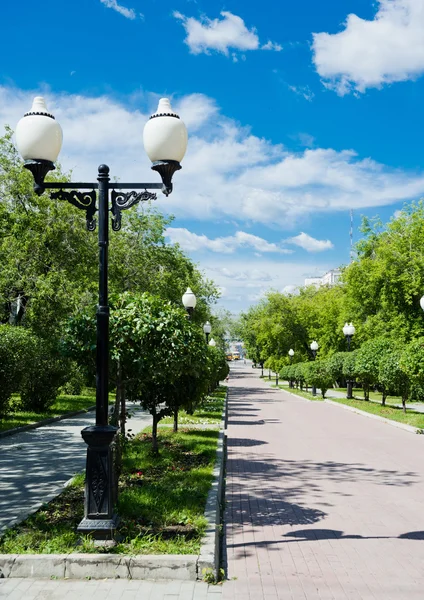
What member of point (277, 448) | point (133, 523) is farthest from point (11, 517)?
point (277, 448)

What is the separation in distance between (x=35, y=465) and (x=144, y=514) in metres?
4.42

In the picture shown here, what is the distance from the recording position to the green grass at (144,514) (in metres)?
5.21

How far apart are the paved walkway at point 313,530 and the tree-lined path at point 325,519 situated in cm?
1

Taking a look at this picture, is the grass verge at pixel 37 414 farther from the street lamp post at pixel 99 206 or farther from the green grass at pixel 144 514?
the street lamp post at pixel 99 206

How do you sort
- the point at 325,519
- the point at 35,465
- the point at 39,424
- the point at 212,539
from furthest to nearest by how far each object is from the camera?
the point at 39,424, the point at 35,465, the point at 325,519, the point at 212,539

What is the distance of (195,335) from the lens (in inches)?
354

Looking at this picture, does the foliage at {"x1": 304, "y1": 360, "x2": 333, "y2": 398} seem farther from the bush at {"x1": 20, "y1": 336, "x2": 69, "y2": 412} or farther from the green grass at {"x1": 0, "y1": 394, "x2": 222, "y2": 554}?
the green grass at {"x1": 0, "y1": 394, "x2": 222, "y2": 554}

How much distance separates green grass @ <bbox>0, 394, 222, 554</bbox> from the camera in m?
5.21

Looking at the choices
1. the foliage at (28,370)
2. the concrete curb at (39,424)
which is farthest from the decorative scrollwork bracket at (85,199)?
the foliage at (28,370)

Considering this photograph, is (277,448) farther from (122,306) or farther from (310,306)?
(310,306)

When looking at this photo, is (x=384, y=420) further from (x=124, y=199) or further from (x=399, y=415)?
(x=124, y=199)

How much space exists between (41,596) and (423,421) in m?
15.5

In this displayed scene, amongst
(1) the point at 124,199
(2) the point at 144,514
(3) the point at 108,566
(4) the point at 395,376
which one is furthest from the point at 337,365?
(3) the point at 108,566

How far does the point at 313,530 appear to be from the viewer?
6496 millimetres
